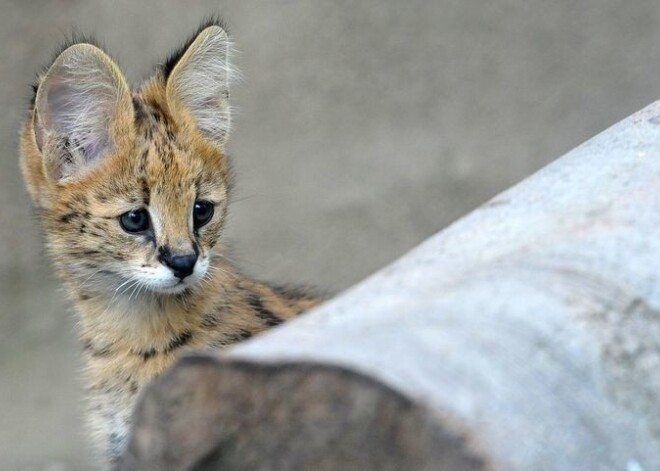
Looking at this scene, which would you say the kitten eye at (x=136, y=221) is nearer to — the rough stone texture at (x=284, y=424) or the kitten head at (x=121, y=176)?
the kitten head at (x=121, y=176)

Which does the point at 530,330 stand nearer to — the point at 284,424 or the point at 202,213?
the point at 284,424

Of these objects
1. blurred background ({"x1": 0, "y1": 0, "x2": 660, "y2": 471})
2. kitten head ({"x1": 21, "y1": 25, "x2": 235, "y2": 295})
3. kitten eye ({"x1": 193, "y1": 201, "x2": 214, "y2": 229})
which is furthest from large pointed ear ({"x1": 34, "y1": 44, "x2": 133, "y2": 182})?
blurred background ({"x1": 0, "y1": 0, "x2": 660, "y2": 471})

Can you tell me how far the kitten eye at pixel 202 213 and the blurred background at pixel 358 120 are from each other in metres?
3.00

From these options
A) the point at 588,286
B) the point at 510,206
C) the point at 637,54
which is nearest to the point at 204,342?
the point at 510,206

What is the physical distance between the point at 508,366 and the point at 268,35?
207 inches

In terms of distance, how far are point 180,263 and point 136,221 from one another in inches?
9.4

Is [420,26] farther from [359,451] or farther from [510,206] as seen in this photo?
[359,451]

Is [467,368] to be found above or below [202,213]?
above

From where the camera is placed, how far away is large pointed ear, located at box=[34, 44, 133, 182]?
400 cm

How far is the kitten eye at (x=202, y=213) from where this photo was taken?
12.9 feet

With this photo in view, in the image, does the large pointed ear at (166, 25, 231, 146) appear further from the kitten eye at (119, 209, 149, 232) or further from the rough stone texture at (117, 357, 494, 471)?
the rough stone texture at (117, 357, 494, 471)

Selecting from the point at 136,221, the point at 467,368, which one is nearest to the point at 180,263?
the point at 136,221

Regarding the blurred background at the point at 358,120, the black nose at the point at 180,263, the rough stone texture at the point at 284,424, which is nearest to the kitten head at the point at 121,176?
the black nose at the point at 180,263

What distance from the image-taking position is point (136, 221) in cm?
385
